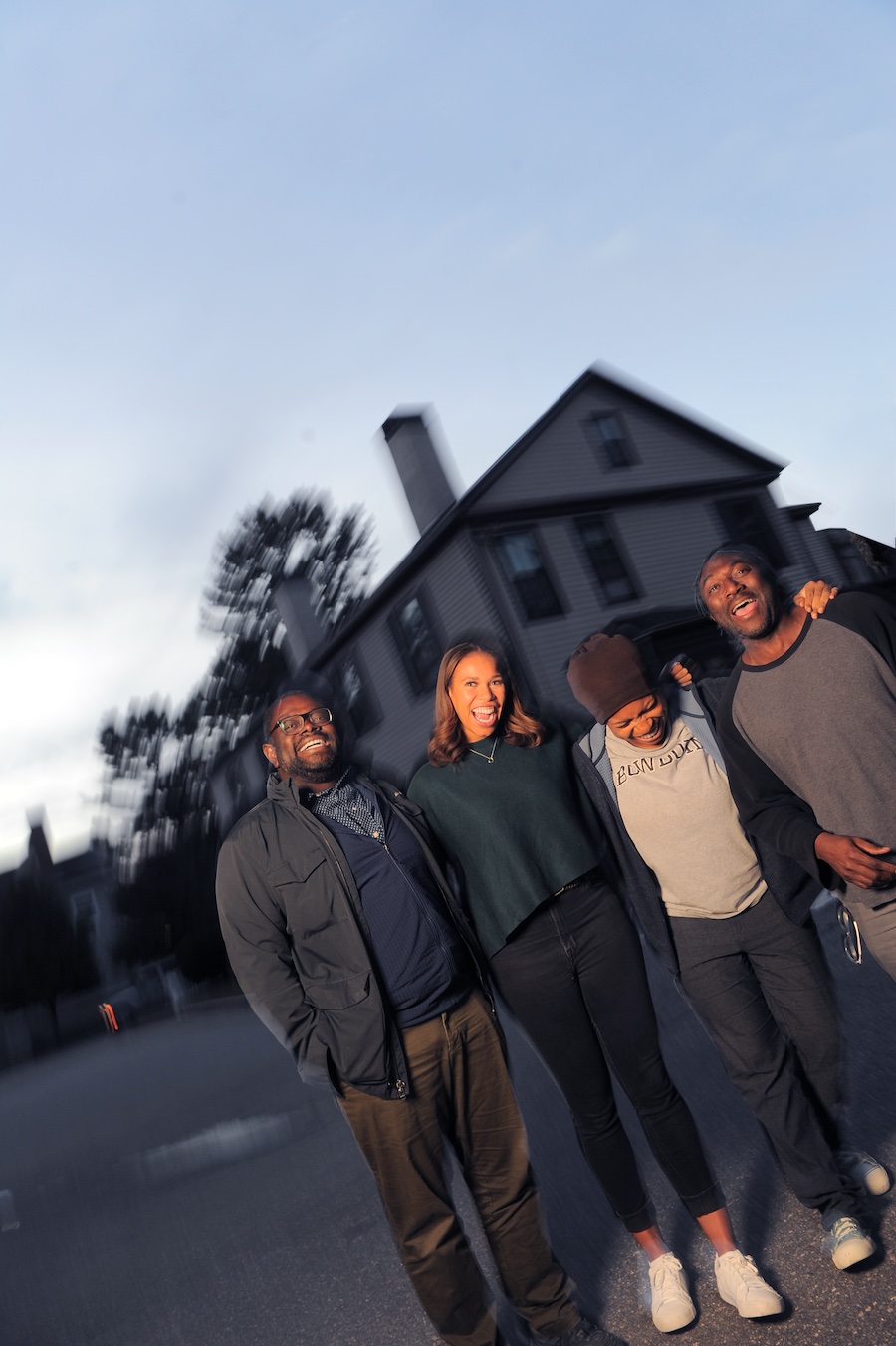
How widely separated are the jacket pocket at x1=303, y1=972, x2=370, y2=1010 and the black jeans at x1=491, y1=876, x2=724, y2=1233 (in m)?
0.50

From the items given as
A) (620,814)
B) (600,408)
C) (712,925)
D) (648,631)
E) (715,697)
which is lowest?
(712,925)

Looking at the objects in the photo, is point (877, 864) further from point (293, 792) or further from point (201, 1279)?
point (201, 1279)

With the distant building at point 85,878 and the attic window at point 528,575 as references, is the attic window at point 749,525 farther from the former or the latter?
the distant building at point 85,878

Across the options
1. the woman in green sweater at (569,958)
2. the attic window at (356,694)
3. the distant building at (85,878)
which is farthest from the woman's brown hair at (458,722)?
the distant building at (85,878)

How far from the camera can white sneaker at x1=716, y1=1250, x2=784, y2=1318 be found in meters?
3.23

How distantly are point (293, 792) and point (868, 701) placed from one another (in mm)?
1725

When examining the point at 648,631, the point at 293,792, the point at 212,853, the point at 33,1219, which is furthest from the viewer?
the point at 212,853

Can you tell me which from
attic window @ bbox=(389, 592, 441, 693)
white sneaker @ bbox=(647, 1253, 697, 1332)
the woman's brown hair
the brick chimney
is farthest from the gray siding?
white sneaker @ bbox=(647, 1253, 697, 1332)

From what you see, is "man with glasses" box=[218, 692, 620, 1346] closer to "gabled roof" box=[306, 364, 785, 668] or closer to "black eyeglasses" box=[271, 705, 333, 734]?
"black eyeglasses" box=[271, 705, 333, 734]

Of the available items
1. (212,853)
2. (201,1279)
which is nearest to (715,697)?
(201,1279)

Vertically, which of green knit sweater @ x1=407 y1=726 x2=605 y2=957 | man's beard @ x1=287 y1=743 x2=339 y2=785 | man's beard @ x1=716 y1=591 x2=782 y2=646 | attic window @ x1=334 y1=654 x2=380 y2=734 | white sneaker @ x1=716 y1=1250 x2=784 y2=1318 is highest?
attic window @ x1=334 y1=654 x2=380 y2=734

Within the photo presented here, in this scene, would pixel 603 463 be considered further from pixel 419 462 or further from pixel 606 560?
pixel 419 462

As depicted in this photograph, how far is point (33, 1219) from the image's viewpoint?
316 inches

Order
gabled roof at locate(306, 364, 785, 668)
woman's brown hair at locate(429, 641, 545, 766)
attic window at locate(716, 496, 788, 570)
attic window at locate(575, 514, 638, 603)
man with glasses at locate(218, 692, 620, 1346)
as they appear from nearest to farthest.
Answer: man with glasses at locate(218, 692, 620, 1346)
woman's brown hair at locate(429, 641, 545, 766)
gabled roof at locate(306, 364, 785, 668)
attic window at locate(575, 514, 638, 603)
attic window at locate(716, 496, 788, 570)
